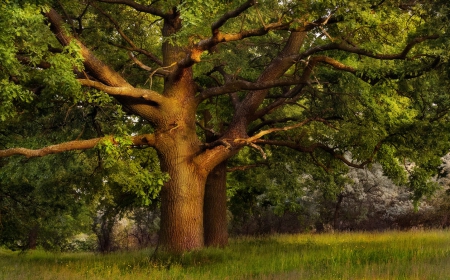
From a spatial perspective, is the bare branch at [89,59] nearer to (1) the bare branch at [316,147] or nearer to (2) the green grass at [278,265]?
(2) the green grass at [278,265]

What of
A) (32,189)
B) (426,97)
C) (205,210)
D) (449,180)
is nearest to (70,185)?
(32,189)

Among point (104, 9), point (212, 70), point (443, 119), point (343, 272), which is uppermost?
point (104, 9)

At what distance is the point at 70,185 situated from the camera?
22297mm

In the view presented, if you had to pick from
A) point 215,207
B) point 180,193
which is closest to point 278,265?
point 180,193

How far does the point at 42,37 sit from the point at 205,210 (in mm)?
9066

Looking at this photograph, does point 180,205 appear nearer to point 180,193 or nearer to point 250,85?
point 180,193

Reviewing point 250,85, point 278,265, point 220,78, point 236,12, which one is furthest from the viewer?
point 220,78

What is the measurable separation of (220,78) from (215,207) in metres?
4.39

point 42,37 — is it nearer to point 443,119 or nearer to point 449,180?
point 443,119

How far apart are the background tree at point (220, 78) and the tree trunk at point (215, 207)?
5 cm

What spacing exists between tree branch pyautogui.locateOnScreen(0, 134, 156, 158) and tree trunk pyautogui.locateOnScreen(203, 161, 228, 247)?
13.0ft

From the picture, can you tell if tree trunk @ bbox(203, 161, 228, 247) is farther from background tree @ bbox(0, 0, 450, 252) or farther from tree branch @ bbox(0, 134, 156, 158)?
tree branch @ bbox(0, 134, 156, 158)

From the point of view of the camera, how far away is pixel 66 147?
14.6 m

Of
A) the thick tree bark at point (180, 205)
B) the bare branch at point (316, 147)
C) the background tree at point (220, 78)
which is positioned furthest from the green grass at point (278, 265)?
the bare branch at point (316, 147)
